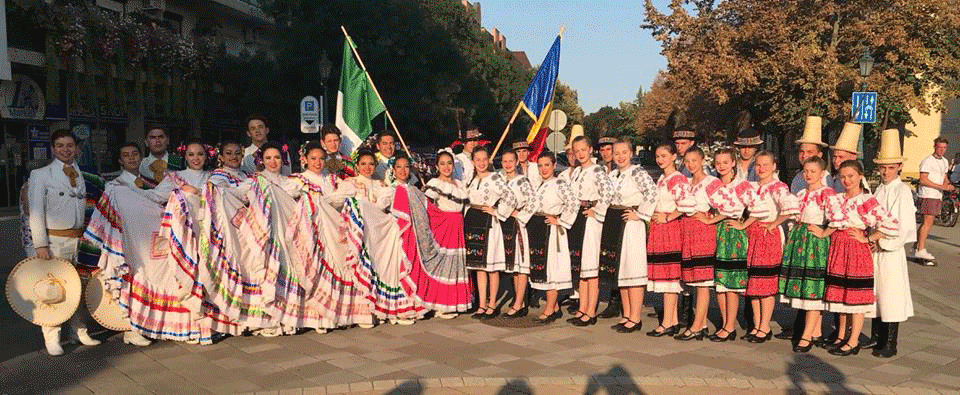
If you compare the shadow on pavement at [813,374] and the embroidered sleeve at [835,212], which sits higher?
the embroidered sleeve at [835,212]

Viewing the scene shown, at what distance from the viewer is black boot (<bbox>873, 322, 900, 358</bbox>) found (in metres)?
6.30

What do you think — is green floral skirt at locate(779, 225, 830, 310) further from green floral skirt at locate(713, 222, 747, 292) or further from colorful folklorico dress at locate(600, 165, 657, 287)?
colorful folklorico dress at locate(600, 165, 657, 287)

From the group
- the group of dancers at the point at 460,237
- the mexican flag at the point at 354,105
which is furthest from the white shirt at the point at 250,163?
the mexican flag at the point at 354,105

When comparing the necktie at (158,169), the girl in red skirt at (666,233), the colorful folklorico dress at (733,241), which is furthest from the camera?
the necktie at (158,169)

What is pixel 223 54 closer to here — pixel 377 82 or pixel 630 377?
pixel 377 82

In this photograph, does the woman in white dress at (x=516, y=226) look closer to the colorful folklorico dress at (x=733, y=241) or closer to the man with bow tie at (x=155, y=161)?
the colorful folklorico dress at (x=733, y=241)

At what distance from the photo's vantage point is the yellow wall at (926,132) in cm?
3531

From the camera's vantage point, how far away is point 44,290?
6.19m

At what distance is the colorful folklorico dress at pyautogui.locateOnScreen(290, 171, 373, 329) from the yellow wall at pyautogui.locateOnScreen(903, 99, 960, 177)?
34847 mm

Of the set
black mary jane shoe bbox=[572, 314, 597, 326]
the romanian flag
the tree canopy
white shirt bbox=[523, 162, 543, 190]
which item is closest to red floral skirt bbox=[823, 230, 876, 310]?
black mary jane shoe bbox=[572, 314, 597, 326]

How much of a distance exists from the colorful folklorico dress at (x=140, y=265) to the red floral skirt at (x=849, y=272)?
522cm

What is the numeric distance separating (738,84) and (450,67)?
34.5 feet

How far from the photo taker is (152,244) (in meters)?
6.53

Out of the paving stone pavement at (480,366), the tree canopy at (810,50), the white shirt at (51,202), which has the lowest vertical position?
the paving stone pavement at (480,366)
